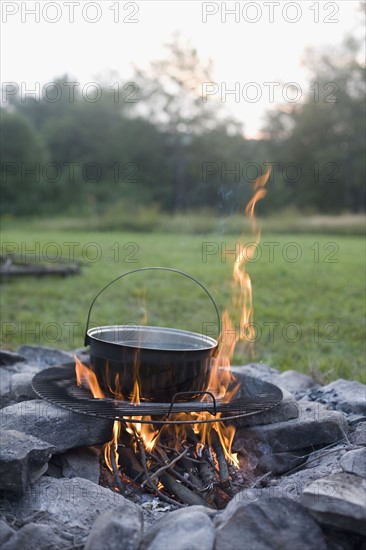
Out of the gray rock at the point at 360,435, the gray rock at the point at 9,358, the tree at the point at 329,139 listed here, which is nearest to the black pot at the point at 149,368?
the gray rock at the point at 360,435

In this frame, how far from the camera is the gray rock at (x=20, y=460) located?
222 centimetres

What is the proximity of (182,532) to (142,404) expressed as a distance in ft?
2.79

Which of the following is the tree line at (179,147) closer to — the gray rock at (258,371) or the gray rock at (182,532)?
the gray rock at (258,371)

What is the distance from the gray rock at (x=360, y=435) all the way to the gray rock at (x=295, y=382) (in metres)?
0.87

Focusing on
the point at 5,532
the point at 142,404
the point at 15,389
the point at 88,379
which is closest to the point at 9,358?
the point at 15,389

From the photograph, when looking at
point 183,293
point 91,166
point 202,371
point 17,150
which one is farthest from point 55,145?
point 202,371

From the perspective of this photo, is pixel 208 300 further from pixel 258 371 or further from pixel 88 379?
pixel 88 379

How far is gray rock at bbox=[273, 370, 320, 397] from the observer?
3865 mm

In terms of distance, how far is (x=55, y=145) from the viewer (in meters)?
35.6

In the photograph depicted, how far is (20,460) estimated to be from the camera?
2227 mm

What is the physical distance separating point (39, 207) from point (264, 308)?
23.2 metres

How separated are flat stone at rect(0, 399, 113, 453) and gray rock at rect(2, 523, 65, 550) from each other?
1.87 feet

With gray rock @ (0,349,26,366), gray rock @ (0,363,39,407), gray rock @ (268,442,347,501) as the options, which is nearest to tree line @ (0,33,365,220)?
gray rock @ (0,349,26,366)

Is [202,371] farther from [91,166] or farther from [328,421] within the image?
[91,166]
